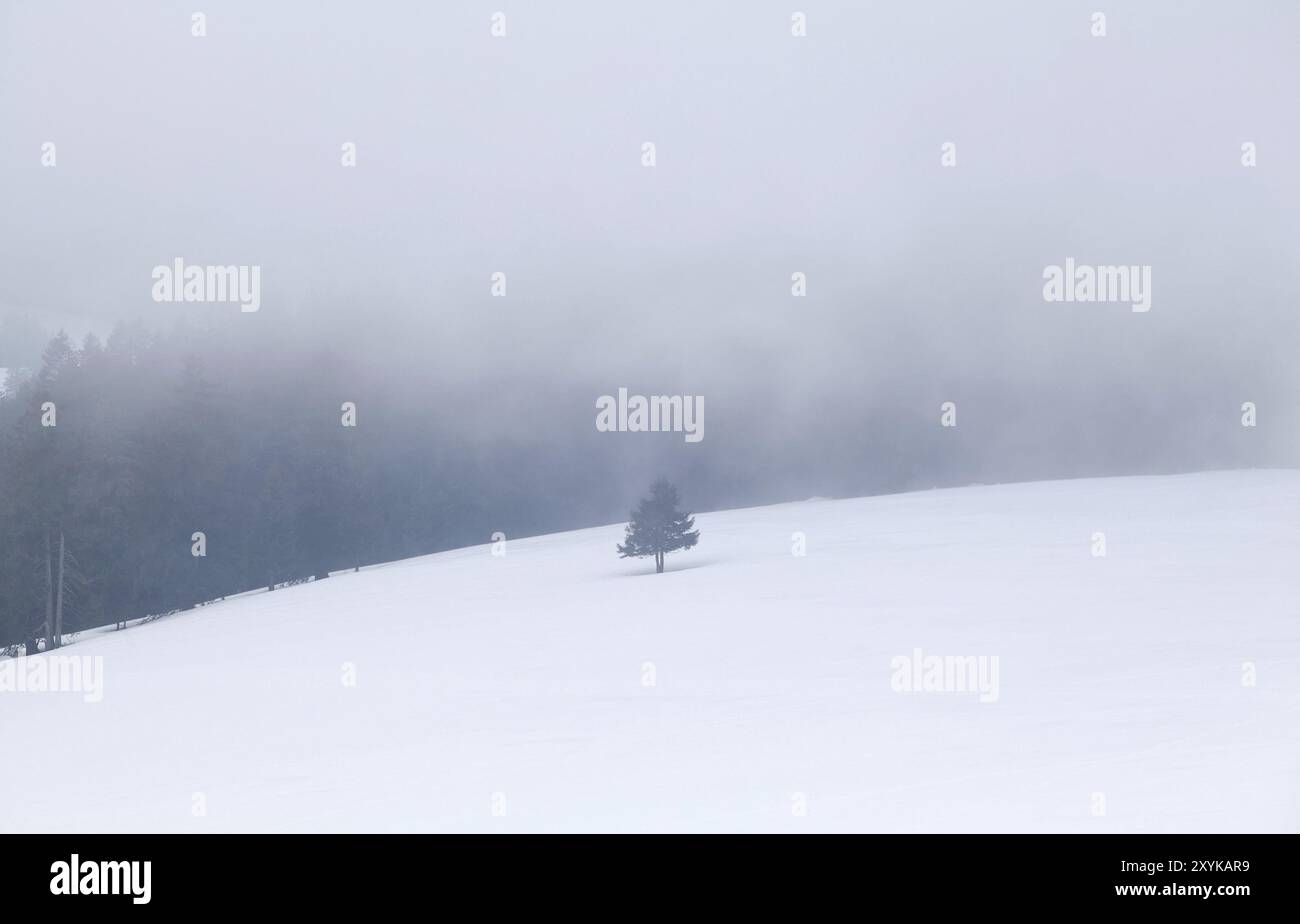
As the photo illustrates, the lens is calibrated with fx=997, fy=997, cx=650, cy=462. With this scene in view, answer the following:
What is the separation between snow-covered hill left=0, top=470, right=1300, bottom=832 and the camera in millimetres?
10727

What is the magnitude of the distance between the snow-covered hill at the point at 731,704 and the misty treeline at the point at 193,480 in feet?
60.8

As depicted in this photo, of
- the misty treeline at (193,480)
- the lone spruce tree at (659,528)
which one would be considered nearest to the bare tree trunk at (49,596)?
the misty treeline at (193,480)

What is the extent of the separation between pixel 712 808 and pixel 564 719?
412 cm

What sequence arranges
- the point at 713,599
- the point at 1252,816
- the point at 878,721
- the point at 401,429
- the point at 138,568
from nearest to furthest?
the point at 1252,816 < the point at 878,721 < the point at 713,599 < the point at 138,568 < the point at 401,429

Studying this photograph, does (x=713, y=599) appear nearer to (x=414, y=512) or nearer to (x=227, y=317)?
(x=414, y=512)

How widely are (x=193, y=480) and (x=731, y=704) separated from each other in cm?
4262

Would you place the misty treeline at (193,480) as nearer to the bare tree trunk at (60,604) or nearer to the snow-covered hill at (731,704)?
the bare tree trunk at (60,604)

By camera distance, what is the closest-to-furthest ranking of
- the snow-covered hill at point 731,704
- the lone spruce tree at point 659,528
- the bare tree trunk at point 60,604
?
1. the snow-covered hill at point 731,704
2. the lone spruce tree at point 659,528
3. the bare tree trunk at point 60,604

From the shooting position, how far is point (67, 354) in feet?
165

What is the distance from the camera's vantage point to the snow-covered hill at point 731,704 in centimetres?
1073

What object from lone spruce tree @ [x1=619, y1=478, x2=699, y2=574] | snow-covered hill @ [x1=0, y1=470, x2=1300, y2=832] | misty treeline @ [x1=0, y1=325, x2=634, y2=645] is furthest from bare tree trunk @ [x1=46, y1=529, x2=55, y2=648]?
lone spruce tree @ [x1=619, y1=478, x2=699, y2=574]

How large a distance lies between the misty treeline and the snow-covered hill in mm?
18526

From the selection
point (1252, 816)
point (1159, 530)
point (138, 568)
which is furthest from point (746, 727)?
point (138, 568)

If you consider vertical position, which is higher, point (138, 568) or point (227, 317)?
point (227, 317)
